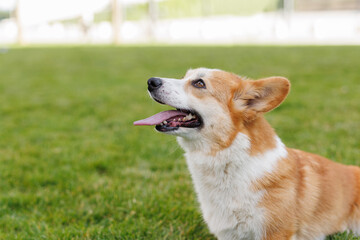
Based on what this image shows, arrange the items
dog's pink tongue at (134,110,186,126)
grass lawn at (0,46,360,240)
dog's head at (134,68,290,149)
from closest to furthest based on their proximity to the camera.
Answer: dog's head at (134,68,290,149)
dog's pink tongue at (134,110,186,126)
grass lawn at (0,46,360,240)

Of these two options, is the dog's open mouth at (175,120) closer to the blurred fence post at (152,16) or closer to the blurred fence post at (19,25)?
the blurred fence post at (19,25)

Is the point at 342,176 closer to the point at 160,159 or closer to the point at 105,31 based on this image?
the point at 160,159

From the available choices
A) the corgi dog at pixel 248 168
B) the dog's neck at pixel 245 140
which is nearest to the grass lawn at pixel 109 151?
the corgi dog at pixel 248 168

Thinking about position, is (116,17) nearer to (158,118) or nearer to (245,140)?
(158,118)

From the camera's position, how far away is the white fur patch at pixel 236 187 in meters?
2.21

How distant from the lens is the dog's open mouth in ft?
7.80

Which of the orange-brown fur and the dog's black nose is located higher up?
the dog's black nose

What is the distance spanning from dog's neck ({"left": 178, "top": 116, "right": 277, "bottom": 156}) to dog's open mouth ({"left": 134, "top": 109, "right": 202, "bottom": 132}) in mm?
119

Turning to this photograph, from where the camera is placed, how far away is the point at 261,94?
2.39m

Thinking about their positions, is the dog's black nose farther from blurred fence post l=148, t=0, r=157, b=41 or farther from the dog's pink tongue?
blurred fence post l=148, t=0, r=157, b=41

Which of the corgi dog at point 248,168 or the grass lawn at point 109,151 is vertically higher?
the corgi dog at point 248,168

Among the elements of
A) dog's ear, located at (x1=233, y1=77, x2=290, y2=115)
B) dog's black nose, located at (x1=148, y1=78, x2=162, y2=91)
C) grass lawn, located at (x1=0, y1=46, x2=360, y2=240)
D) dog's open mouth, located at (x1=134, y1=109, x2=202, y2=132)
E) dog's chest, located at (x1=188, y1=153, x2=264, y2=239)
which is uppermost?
dog's black nose, located at (x1=148, y1=78, x2=162, y2=91)

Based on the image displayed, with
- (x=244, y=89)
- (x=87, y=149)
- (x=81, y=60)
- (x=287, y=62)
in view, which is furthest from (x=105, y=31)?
(x=244, y=89)

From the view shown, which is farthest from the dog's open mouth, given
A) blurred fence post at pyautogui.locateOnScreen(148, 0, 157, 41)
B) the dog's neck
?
blurred fence post at pyautogui.locateOnScreen(148, 0, 157, 41)
